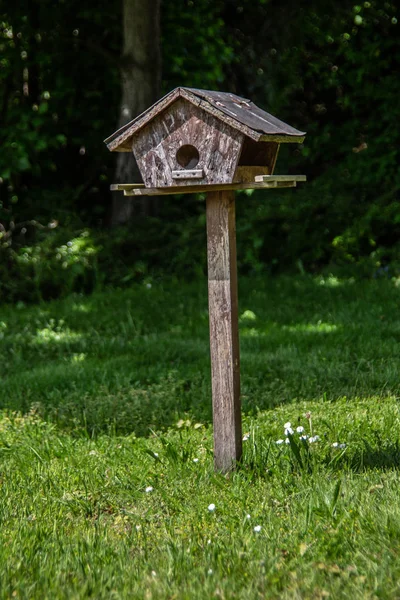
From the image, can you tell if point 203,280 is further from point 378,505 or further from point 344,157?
point 378,505

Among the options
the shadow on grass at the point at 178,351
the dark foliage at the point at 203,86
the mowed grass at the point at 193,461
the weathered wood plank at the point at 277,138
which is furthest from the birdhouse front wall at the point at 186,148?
the dark foliage at the point at 203,86

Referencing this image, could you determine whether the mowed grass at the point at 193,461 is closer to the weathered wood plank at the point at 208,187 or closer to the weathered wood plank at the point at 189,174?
the weathered wood plank at the point at 208,187

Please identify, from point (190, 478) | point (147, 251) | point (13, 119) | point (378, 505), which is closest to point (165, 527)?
point (190, 478)

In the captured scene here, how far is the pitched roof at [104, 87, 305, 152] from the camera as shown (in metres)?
3.87

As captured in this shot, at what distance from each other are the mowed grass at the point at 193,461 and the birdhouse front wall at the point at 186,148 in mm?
1411

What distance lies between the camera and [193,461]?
439cm

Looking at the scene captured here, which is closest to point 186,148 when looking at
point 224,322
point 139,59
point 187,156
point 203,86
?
point 187,156

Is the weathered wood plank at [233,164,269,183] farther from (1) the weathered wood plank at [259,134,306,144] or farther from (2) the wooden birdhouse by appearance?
(1) the weathered wood plank at [259,134,306,144]

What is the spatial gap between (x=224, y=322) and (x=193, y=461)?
787 mm

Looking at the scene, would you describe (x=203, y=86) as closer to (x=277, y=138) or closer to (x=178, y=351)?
(x=178, y=351)

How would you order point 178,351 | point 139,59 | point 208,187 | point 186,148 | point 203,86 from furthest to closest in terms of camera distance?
point 203,86, point 139,59, point 178,351, point 186,148, point 208,187

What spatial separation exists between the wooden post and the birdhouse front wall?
0.54 ft

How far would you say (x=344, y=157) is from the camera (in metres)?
12.0

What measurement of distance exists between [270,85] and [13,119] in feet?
12.2
